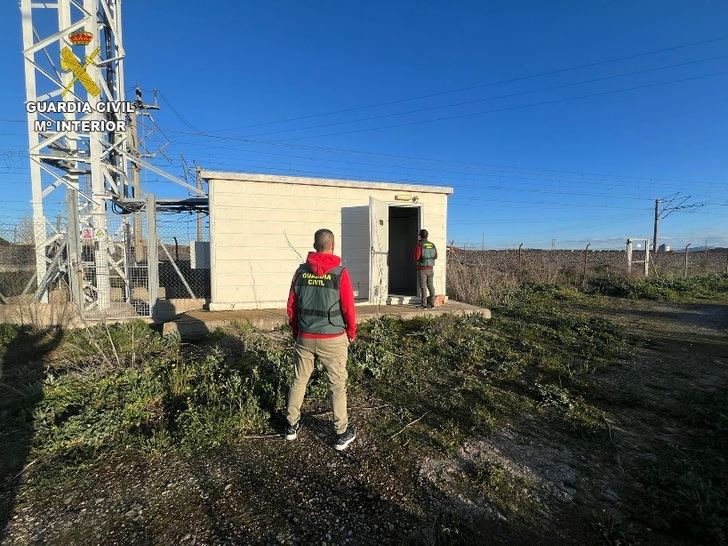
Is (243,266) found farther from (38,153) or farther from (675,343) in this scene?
(675,343)

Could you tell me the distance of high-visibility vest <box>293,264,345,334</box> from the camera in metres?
3.28

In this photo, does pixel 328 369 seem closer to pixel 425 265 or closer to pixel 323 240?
pixel 323 240

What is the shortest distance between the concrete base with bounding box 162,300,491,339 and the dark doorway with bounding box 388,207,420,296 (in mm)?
2601

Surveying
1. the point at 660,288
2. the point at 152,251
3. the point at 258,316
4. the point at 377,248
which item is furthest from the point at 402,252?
the point at 660,288

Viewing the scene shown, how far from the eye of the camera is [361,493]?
274cm

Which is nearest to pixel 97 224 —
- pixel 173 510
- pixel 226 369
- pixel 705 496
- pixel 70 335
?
pixel 70 335

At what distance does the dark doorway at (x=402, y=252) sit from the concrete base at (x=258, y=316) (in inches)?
102

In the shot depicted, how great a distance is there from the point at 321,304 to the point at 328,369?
23.4 inches

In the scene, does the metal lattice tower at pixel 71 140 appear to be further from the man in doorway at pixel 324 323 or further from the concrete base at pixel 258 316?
the man in doorway at pixel 324 323

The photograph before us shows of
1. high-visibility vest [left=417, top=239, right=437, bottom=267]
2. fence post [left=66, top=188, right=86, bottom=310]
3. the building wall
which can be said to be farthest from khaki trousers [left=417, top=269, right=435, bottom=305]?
fence post [left=66, top=188, right=86, bottom=310]

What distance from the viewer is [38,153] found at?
32.0ft

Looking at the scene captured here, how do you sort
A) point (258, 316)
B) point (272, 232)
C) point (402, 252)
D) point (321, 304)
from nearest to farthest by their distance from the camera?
point (321, 304) → point (258, 316) → point (272, 232) → point (402, 252)

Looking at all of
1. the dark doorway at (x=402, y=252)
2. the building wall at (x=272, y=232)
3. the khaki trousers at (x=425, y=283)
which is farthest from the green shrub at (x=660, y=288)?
the building wall at (x=272, y=232)

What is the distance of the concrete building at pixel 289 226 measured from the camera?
7.87 meters
